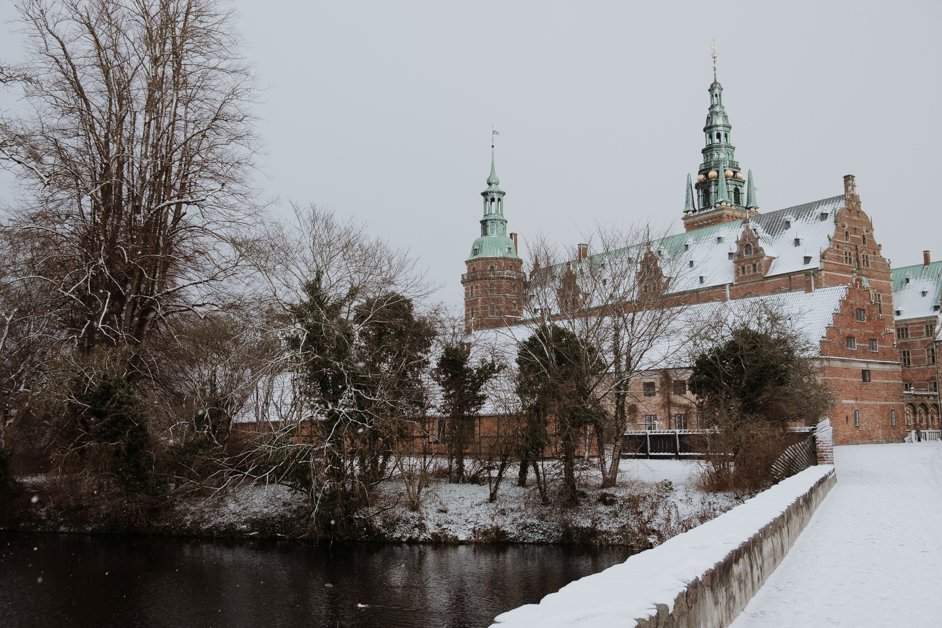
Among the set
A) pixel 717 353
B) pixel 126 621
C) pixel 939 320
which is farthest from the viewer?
pixel 939 320

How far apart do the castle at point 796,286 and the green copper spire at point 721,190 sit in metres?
0.14

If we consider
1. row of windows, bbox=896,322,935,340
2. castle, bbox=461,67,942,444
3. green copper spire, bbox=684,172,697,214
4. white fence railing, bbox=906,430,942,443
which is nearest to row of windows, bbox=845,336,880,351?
castle, bbox=461,67,942,444

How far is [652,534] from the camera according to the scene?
23344 mm

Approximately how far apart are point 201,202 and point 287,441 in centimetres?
759

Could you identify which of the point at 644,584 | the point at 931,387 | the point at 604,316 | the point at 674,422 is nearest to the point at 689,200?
the point at 931,387

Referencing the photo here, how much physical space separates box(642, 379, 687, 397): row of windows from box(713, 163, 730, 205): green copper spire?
52.3 metres

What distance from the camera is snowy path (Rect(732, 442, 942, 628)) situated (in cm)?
751

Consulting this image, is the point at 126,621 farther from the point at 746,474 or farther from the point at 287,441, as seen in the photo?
the point at 746,474

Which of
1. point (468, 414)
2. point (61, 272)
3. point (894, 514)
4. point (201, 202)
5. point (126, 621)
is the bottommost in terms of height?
point (126, 621)

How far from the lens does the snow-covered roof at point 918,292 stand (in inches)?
2753

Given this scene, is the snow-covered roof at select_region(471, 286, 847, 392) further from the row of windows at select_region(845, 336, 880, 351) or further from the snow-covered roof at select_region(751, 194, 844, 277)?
the snow-covered roof at select_region(751, 194, 844, 277)

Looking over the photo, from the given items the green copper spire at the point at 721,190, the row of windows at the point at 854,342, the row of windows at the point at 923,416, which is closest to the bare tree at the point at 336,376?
the row of windows at the point at 854,342

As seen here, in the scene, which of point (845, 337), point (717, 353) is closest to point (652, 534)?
point (717, 353)

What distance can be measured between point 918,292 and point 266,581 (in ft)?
230
